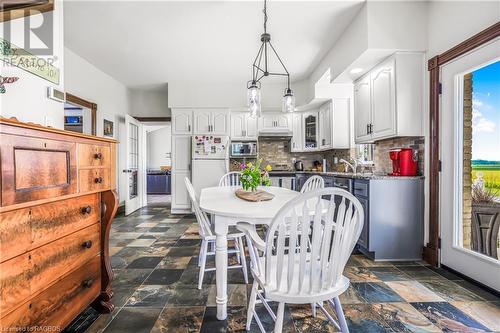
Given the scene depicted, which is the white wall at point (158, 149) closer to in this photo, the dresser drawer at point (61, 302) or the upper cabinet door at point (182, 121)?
the upper cabinet door at point (182, 121)

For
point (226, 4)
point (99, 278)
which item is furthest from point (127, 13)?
point (99, 278)

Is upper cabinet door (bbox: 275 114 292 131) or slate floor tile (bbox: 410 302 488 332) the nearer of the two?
slate floor tile (bbox: 410 302 488 332)

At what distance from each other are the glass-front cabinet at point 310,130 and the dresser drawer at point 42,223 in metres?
4.10

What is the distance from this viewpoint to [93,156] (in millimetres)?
1405

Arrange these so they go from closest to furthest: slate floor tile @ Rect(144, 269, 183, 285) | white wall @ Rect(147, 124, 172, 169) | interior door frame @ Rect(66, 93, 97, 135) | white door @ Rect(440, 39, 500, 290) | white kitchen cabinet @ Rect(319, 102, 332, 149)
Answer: white door @ Rect(440, 39, 500, 290) < slate floor tile @ Rect(144, 269, 183, 285) < interior door frame @ Rect(66, 93, 97, 135) < white kitchen cabinet @ Rect(319, 102, 332, 149) < white wall @ Rect(147, 124, 172, 169)

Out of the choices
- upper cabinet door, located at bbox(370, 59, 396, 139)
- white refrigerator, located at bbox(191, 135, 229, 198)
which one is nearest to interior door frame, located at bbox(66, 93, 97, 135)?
white refrigerator, located at bbox(191, 135, 229, 198)

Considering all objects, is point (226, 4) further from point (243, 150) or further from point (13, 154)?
point (243, 150)

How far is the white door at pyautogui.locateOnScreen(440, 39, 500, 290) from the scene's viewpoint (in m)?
1.94

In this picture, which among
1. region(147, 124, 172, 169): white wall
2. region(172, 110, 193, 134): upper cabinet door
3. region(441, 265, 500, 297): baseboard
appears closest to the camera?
region(441, 265, 500, 297): baseboard

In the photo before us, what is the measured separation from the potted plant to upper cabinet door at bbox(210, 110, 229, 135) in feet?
12.3

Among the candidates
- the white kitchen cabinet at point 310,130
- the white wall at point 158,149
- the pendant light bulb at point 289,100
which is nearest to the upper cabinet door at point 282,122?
the white kitchen cabinet at point 310,130

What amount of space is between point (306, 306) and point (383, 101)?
230 centimetres

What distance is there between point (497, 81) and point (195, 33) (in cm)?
306

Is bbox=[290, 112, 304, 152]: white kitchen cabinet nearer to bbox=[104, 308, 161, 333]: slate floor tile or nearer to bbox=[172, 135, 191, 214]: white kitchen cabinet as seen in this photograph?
bbox=[172, 135, 191, 214]: white kitchen cabinet
